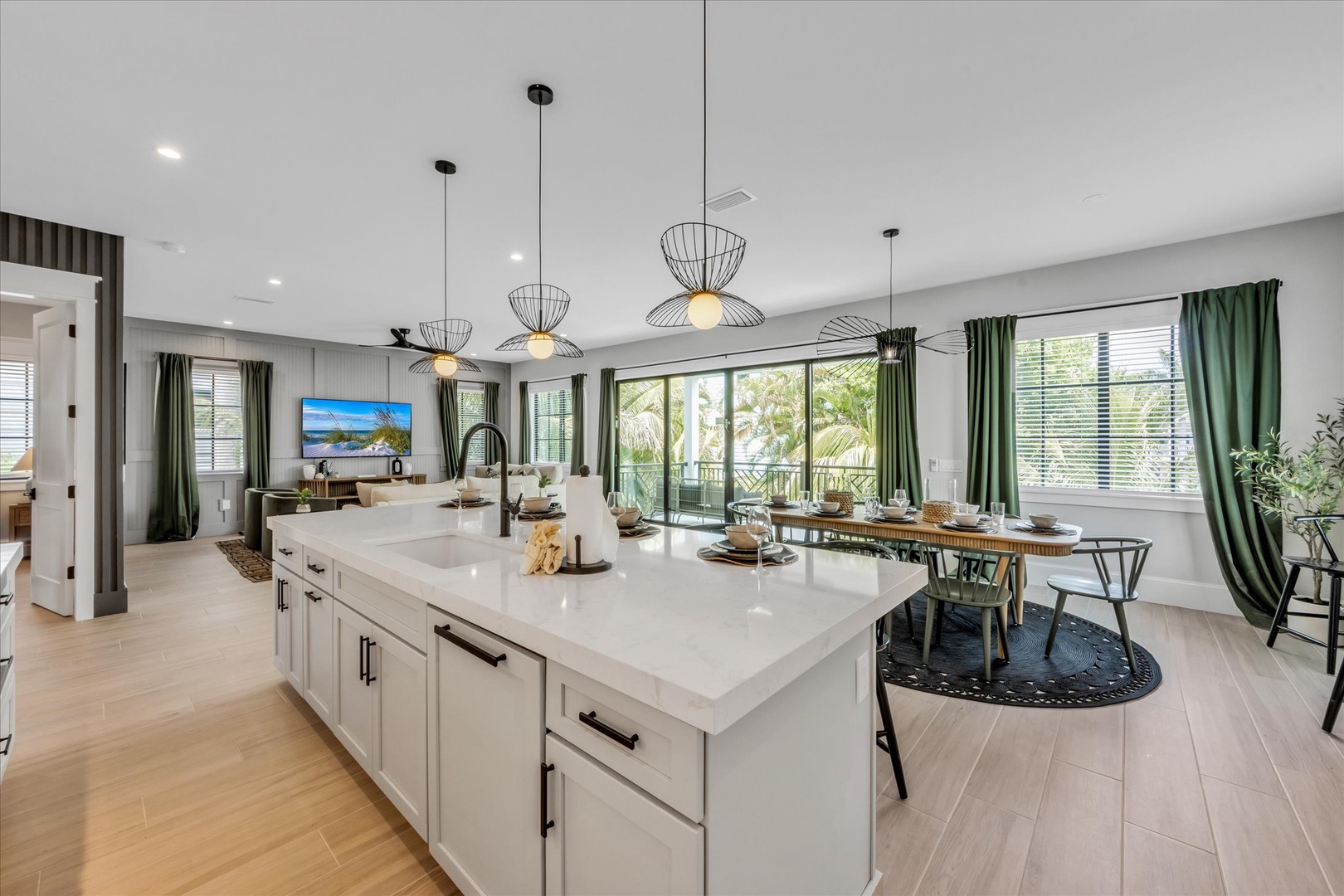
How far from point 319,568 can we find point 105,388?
3.23m

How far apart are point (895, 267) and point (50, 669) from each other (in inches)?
244

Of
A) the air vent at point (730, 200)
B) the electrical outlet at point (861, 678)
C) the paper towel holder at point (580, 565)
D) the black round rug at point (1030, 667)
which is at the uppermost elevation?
the air vent at point (730, 200)

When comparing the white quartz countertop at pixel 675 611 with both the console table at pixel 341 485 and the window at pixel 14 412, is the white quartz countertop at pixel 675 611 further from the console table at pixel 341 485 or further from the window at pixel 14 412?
the window at pixel 14 412

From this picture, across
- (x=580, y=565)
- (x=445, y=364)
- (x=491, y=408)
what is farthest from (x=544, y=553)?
(x=491, y=408)

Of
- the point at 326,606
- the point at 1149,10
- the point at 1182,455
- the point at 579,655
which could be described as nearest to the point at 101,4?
the point at 326,606

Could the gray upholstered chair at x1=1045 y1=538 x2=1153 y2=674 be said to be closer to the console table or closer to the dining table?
the dining table

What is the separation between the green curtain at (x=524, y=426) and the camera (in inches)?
389

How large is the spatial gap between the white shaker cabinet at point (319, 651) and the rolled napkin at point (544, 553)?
103 centimetres

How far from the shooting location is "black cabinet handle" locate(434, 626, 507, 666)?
123cm

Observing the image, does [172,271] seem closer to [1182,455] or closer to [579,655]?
[579,655]

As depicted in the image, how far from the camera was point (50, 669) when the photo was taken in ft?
9.61

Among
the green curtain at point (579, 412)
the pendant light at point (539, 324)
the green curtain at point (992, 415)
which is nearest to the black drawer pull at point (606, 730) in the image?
the pendant light at point (539, 324)

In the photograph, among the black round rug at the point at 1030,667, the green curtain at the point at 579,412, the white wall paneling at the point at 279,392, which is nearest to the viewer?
the black round rug at the point at 1030,667

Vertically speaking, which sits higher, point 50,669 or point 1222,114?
→ point 1222,114
